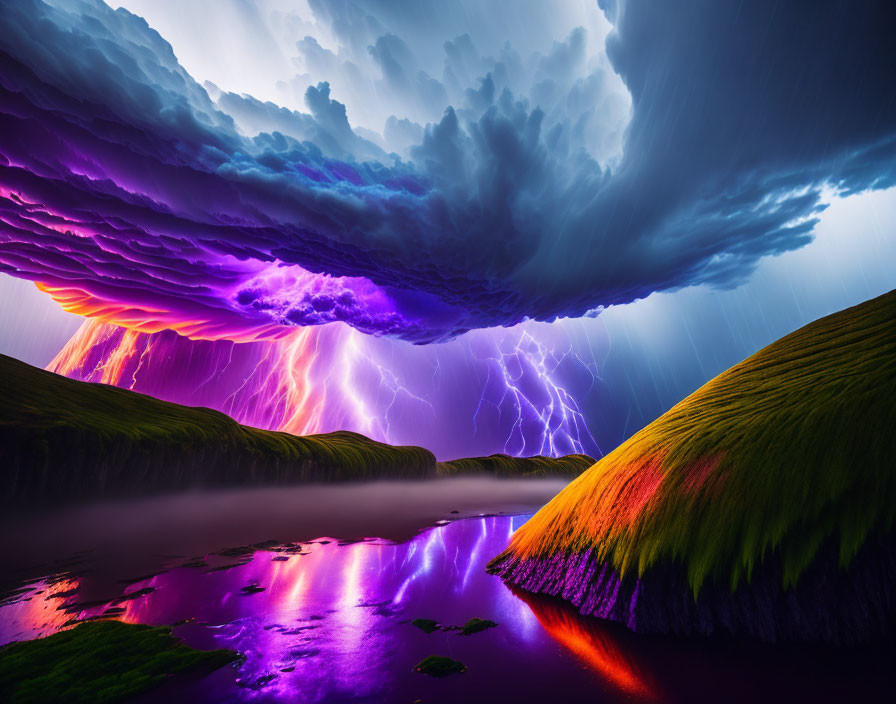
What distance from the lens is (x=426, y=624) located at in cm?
194

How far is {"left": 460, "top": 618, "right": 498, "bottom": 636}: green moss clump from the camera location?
5.97 feet

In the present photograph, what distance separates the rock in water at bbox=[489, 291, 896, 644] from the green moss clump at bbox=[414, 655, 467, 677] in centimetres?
79

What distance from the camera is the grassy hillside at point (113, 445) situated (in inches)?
172

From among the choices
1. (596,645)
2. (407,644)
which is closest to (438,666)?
(407,644)

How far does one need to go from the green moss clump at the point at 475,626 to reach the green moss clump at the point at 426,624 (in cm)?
16

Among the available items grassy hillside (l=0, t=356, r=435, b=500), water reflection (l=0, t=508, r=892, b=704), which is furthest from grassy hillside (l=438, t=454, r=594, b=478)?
water reflection (l=0, t=508, r=892, b=704)

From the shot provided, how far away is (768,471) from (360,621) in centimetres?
221

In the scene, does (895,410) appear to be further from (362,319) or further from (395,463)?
(362,319)

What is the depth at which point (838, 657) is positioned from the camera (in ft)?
3.91

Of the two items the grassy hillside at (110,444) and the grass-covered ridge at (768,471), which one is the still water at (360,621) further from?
the grassy hillside at (110,444)

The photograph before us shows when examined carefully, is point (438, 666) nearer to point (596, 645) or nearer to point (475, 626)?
point (475, 626)

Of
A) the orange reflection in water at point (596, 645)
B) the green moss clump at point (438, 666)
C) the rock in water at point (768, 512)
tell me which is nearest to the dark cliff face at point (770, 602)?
the rock in water at point (768, 512)

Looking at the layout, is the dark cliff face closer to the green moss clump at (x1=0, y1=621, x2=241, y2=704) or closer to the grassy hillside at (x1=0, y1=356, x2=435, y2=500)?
the green moss clump at (x1=0, y1=621, x2=241, y2=704)

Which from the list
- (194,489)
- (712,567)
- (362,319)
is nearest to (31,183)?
(194,489)
